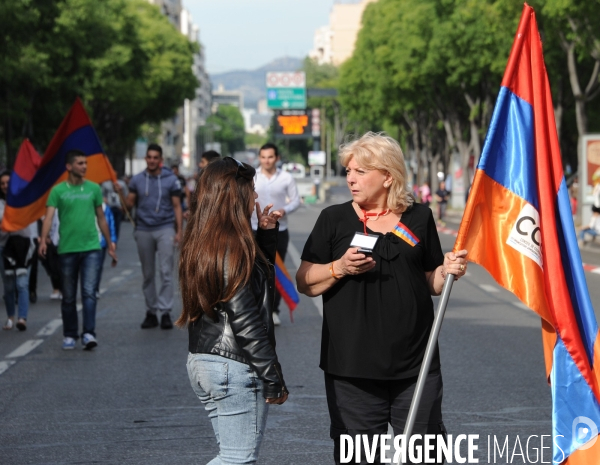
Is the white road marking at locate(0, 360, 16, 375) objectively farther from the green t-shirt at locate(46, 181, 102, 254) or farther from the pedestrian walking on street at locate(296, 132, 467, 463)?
the pedestrian walking on street at locate(296, 132, 467, 463)

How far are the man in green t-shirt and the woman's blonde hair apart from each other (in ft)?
19.7

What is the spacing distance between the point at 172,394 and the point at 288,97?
69994mm

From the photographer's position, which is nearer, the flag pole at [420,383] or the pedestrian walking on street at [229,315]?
the pedestrian walking on street at [229,315]

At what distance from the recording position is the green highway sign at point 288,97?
77125 mm

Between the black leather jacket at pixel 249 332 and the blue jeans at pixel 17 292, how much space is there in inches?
328

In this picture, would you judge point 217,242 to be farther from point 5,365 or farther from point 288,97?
point 288,97

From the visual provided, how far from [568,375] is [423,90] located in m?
50.2

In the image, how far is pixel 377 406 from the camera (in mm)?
4473

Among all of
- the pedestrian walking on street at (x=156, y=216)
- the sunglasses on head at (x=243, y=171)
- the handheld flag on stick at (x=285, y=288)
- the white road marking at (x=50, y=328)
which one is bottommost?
the white road marking at (x=50, y=328)

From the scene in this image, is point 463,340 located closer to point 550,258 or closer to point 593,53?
point 550,258

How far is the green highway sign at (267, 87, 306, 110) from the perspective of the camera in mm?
77125

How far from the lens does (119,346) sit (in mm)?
10930

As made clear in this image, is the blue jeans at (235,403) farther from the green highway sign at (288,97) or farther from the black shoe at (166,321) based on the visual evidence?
the green highway sign at (288,97)

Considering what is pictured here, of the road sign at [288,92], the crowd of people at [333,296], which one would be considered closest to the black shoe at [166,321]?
the crowd of people at [333,296]
